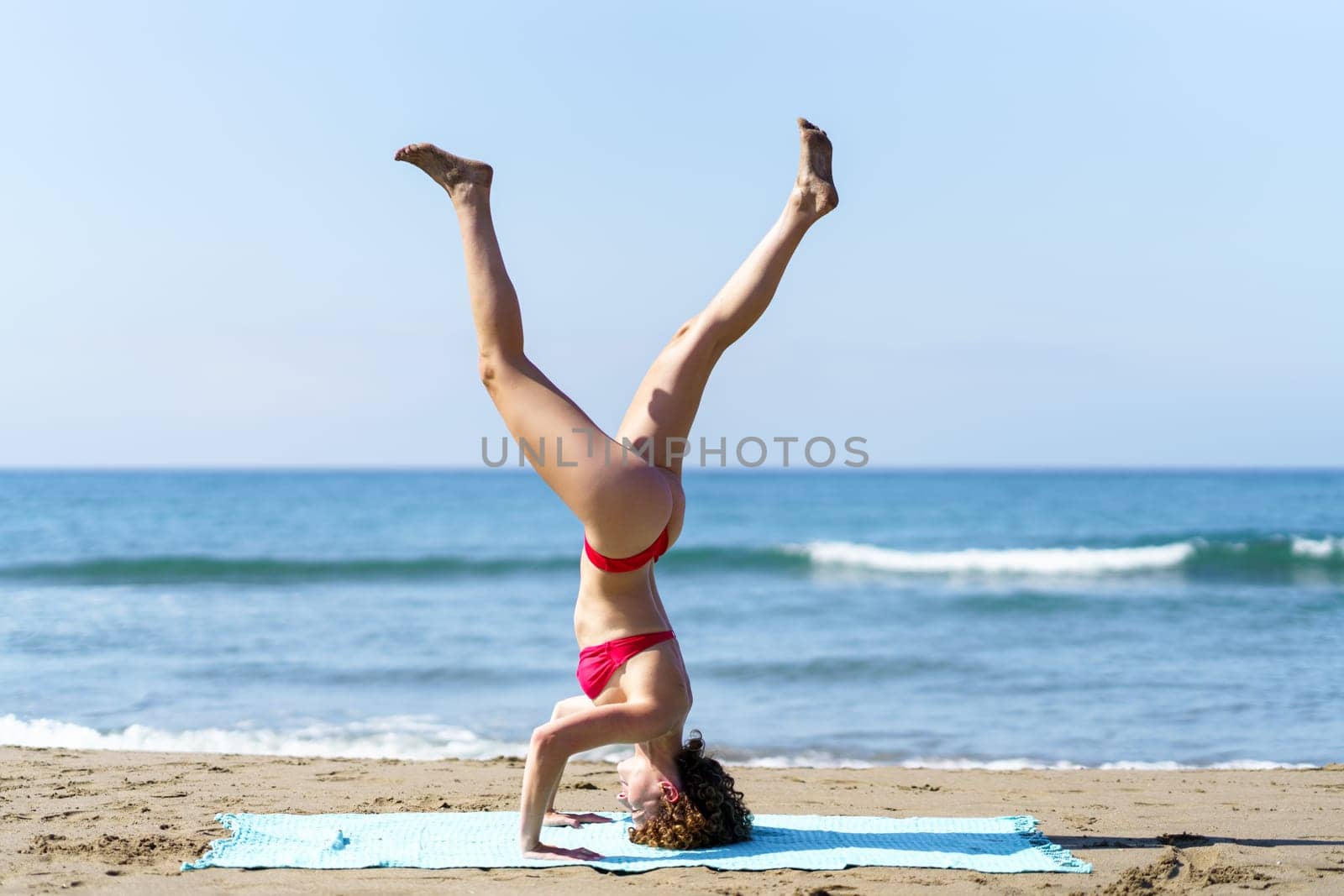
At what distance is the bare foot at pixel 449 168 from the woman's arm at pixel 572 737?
7.04ft

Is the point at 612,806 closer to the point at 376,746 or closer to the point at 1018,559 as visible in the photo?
the point at 376,746

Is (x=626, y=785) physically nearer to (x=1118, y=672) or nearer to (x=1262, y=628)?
(x=1118, y=672)

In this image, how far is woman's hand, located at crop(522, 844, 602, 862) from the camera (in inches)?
176

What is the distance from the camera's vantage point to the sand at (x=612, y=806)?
13.9 feet

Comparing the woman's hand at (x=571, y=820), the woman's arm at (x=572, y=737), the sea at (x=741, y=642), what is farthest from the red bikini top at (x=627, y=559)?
the sea at (x=741, y=642)

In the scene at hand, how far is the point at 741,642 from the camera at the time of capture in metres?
12.8

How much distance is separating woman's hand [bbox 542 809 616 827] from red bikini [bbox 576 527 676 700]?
2.75 feet

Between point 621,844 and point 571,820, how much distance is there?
0.47 metres

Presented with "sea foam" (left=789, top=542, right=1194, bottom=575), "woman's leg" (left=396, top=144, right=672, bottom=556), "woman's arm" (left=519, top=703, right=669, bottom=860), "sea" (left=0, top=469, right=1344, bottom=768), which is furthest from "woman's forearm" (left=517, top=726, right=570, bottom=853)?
"sea foam" (left=789, top=542, right=1194, bottom=575)

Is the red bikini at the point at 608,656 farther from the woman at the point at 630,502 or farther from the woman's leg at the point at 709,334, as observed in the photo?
the woman's leg at the point at 709,334

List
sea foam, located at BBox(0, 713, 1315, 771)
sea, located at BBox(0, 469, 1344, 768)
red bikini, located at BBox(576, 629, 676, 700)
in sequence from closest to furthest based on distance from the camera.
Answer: red bikini, located at BBox(576, 629, 676, 700)
sea foam, located at BBox(0, 713, 1315, 771)
sea, located at BBox(0, 469, 1344, 768)

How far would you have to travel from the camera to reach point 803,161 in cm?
496

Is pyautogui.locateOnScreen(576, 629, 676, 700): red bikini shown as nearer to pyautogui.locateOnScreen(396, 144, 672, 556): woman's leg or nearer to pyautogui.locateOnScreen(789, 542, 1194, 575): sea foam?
pyautogui.locateOnScreen(396, 144, 672, 556): woman's leg

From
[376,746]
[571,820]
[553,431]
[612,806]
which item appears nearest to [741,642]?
[376,746]
